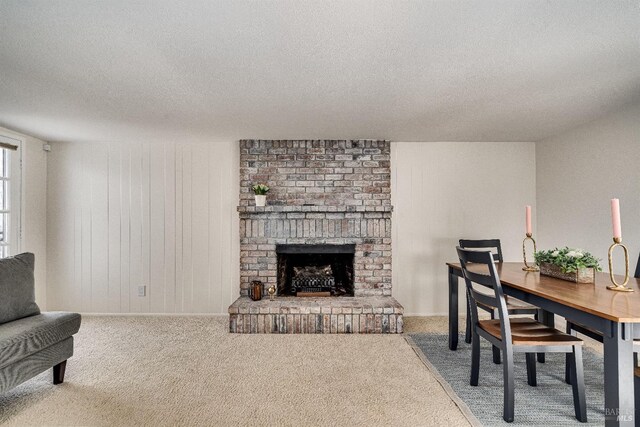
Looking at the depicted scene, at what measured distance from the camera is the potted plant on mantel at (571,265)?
1997 millimetres

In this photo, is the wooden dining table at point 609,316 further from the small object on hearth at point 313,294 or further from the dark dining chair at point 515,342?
the small object on hearth at point 313,294

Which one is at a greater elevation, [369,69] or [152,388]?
[369,69]

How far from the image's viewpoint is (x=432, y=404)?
2055 mm

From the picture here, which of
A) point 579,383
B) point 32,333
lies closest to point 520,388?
point 579,383

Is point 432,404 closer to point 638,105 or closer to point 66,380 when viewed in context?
point 66,380

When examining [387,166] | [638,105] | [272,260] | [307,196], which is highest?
[638,105]

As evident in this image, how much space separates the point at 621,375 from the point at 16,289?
3516 millimetres

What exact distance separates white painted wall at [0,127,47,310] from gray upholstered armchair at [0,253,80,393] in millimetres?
1743

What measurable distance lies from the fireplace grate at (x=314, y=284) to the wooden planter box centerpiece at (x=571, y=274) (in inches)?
91.9

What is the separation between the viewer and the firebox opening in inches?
157

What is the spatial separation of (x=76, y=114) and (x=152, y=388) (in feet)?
8.23

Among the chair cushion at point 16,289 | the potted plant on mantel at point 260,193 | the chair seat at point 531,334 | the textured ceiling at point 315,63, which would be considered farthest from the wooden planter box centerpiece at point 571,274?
the chair cushion at point 16,289

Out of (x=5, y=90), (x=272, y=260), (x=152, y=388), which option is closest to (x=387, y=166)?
(x=272, y=260)

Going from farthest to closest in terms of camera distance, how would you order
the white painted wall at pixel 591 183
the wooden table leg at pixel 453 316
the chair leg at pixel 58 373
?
the wooden table leg at pixel 453 316 → the white painted wall at pixel 591 183 → the chair leg at pixel 58 373
